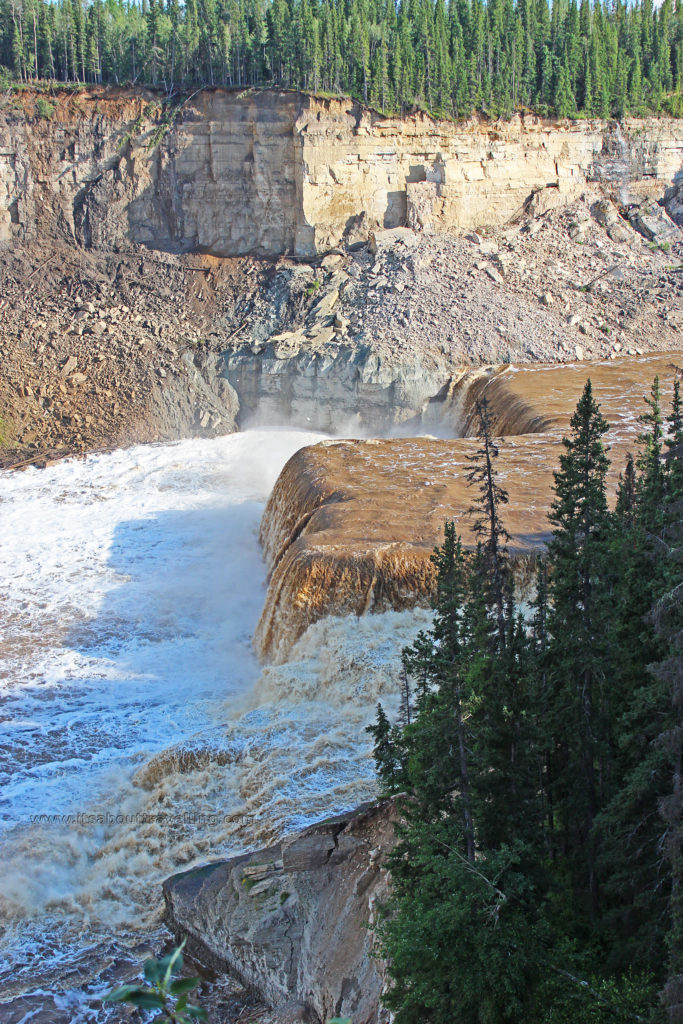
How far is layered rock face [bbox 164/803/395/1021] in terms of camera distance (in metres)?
12.1

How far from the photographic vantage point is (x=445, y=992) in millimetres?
9711

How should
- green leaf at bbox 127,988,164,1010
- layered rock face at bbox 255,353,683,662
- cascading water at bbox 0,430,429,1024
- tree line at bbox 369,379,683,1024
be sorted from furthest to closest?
layered rock face at bbox 255,353,683,662 < cascading water at bbox 0,430,429,1024 < tree line at bbox 369,379,683,1024 < green leaf at bbox 127,988,164,1010

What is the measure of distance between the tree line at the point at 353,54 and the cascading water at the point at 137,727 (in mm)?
24215

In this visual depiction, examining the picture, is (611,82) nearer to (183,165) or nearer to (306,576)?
(183,165)

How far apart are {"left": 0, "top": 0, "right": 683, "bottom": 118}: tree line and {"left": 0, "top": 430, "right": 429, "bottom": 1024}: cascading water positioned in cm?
2422

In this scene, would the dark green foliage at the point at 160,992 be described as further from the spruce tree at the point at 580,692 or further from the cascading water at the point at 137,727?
the cascading water at the point at 137,727

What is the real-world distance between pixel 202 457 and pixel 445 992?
1153 inches

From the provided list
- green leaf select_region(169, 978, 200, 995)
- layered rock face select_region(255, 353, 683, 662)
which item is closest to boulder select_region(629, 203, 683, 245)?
layered rock face select_region(255, 353, 683, 662)

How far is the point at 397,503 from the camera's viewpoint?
23.8 meters

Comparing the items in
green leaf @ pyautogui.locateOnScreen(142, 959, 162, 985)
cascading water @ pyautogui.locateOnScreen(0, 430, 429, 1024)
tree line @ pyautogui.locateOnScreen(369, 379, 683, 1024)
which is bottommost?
cascading water @ pyautogui.locateOnScreen(0, 430, 429, 1024)

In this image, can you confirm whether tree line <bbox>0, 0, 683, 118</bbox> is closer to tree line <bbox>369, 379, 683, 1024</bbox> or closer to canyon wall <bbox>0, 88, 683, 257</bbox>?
canyon wall <bbox>0, 88, 683, 257</bbox>

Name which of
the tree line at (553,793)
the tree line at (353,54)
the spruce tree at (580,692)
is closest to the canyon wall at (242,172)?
the tree line at (353,54)

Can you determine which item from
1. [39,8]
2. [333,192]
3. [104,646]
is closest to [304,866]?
[104,646]

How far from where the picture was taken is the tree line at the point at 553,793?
31.4ft
